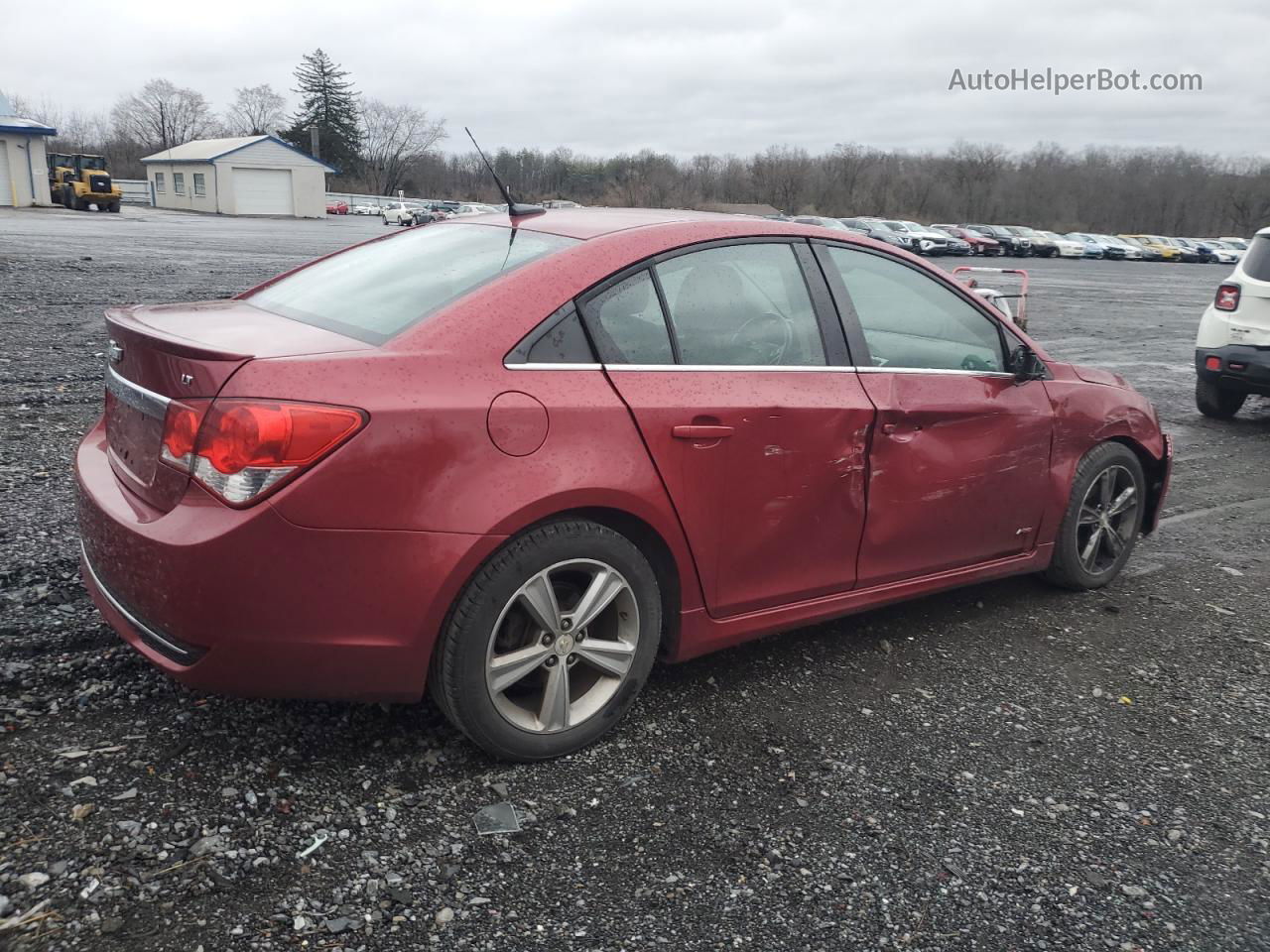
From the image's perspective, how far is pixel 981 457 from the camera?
3967mm

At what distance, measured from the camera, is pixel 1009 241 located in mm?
54031

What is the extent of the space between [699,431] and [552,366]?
511 millimetres

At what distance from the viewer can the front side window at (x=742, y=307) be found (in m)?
3.29

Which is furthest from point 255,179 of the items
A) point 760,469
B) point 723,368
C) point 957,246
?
point 760,469

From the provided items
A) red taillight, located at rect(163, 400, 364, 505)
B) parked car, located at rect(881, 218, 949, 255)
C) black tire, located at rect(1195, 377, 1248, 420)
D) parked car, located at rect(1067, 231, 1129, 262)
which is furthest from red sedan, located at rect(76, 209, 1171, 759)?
parked car, located at rect(1067, 231, 1129, 262)

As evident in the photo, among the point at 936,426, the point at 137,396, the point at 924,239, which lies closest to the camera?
the point at 137,396

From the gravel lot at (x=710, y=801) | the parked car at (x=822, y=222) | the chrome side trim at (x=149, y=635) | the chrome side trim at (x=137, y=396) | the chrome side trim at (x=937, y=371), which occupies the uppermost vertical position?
the parked car at (x=822, y=222)

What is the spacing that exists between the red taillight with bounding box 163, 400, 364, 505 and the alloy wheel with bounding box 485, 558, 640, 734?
0.67 metres

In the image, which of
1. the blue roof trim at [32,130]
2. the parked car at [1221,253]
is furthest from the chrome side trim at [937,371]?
the parked car at [1221,253]

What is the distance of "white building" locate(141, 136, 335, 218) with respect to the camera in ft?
192

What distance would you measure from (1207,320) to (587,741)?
8.10 metres

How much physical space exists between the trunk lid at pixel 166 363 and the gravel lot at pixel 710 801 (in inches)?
31.1

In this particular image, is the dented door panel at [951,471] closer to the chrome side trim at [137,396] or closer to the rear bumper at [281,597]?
the rear bumper at [281,597]

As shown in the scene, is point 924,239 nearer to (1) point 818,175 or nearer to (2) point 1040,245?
(2) point 1040,245
